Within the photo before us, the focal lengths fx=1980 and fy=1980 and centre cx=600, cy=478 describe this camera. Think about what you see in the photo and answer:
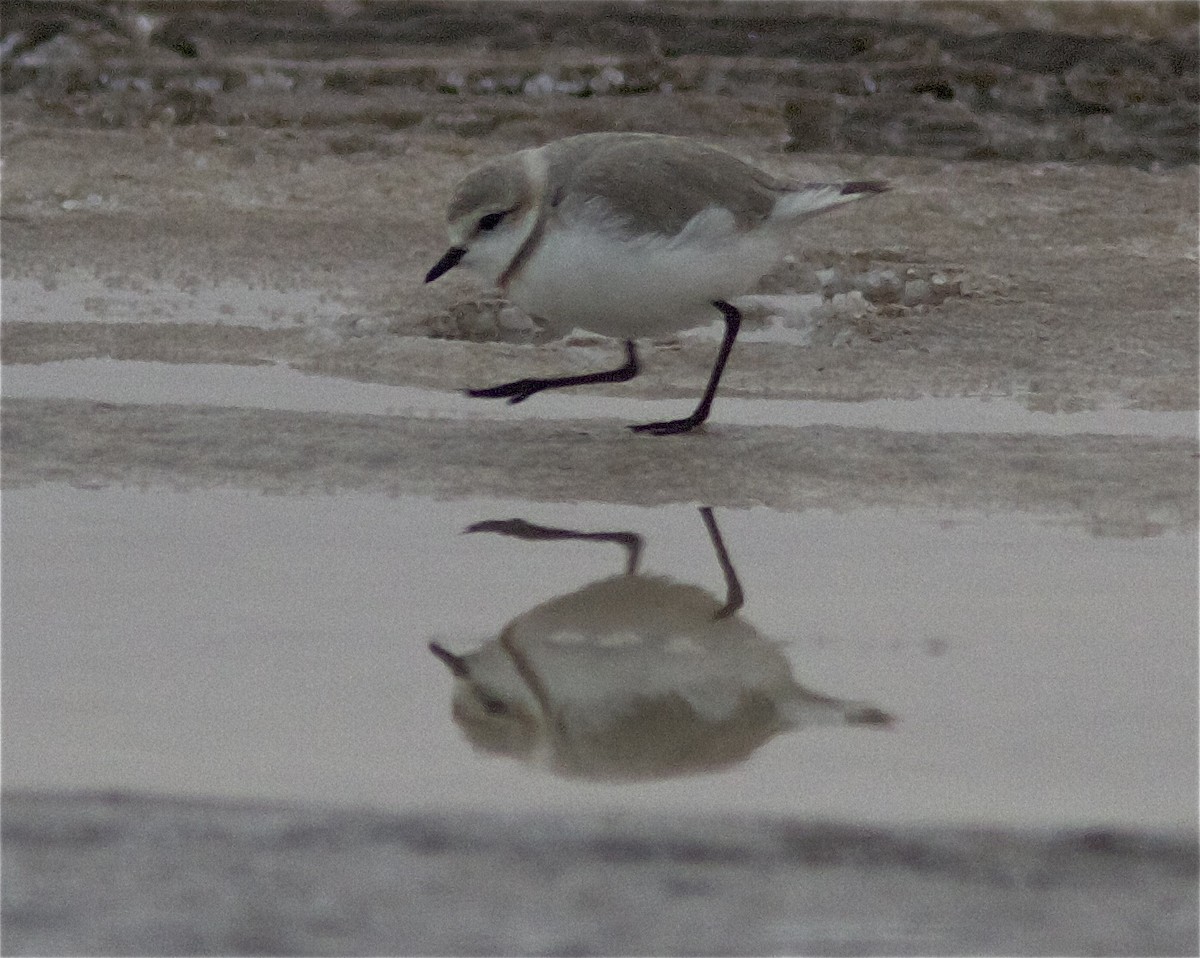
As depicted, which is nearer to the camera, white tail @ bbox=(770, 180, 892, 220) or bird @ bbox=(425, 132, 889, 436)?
bird @ bbox=(425, 132, 889, 436)

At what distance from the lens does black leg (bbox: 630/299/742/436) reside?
16.4 feet

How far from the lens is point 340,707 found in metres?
3.35

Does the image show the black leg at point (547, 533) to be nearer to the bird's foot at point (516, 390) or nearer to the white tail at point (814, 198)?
the bird's foot at point (516, 390)

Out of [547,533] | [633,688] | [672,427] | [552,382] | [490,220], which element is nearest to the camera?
[633,688]

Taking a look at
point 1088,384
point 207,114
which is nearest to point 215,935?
point 1088,384

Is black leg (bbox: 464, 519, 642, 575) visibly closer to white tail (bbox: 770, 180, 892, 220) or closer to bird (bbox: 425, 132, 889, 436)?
bird (bbox: 425, 132, 889, 436)

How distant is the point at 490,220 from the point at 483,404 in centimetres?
66

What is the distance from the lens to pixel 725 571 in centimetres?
407

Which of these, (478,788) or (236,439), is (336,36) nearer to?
(236,439)

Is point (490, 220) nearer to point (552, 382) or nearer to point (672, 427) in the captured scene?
point (552, 382)

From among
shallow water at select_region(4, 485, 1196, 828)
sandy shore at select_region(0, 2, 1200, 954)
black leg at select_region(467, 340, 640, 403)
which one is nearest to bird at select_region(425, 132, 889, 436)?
black leg at select_region(467, 340, 640, 403)

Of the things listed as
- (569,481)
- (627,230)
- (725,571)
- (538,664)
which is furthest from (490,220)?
(538,664)

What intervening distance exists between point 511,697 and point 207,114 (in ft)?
18.3

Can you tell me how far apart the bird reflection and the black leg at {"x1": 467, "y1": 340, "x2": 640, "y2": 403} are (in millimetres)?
1295
